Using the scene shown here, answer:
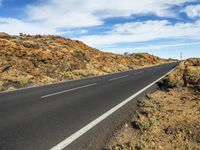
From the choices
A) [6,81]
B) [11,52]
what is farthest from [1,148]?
[11,52]

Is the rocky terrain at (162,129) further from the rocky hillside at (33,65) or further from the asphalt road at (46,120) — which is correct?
the rocky hillside at (33,65)

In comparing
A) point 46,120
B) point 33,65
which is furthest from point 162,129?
point 33,65

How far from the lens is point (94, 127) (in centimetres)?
759

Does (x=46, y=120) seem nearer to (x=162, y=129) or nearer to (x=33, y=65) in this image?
(x=162, y=129)

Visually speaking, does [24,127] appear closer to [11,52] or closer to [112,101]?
[112,101]

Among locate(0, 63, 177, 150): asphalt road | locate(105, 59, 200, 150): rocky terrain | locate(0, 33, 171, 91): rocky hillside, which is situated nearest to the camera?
locate(105, 59, 200, 150): rocky terrain

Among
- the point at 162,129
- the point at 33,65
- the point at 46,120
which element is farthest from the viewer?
the point at 33,65

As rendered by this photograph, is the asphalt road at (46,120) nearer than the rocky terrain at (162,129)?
No

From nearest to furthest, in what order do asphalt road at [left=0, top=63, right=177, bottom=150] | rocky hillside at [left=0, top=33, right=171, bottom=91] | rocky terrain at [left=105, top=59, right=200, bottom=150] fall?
1. rocky terrain at [left=105, top=59, right=200, bottom=150]
2. asphalt road at [left=0, top=63, right=177, bottom=150]
3. rocky hillside at [left=0, top=33, right=171, bottom=91]

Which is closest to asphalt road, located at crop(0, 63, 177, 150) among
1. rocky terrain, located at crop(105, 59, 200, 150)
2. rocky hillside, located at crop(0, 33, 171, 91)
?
rocky terrain, located at crop(105, 59, 200, 150)

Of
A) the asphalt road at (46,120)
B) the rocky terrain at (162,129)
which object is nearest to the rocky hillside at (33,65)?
the asphalt road at (46,120)

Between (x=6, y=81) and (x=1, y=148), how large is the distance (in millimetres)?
19272

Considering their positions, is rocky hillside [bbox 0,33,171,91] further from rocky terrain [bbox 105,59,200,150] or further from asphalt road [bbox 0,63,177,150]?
rocky terrain [bbox 105,59,200,150]

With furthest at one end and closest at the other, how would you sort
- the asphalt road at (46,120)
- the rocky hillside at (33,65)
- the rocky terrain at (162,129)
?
the rocky hillside at (33,65)
the asphalt road at (46,120)
the rocky terrain at (162,129)
